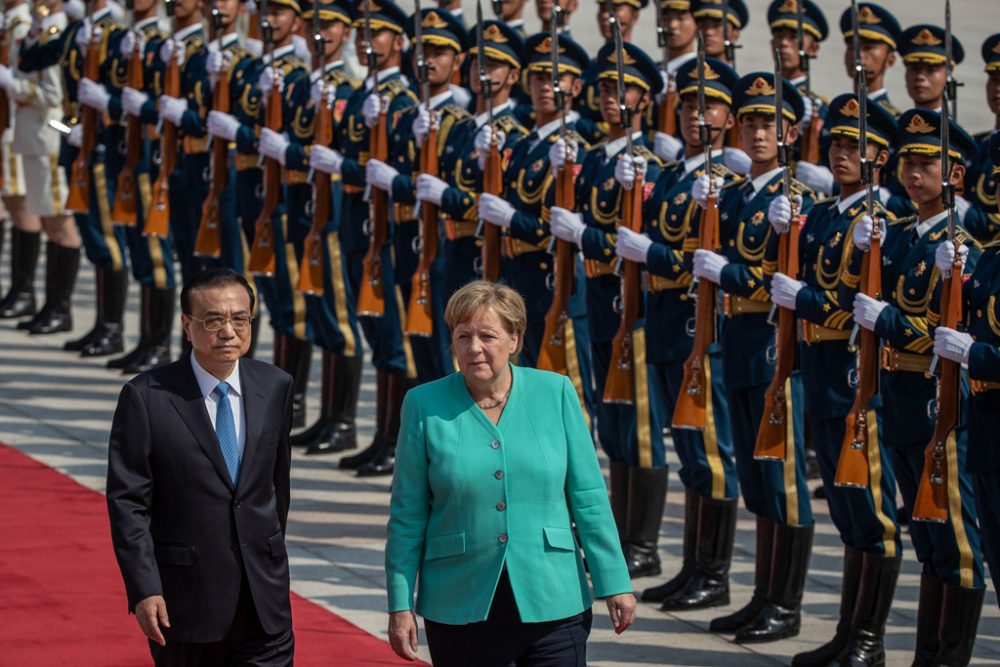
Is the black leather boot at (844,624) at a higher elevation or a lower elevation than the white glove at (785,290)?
lower

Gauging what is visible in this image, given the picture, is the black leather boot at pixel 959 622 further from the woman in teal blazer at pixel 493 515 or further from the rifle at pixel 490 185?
the rifle at pixel 490 185

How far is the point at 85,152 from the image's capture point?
12.5 m

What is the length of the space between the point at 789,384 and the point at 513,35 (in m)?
2.83

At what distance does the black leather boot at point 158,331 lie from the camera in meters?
12.2

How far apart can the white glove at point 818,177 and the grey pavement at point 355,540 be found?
1553 millimetres

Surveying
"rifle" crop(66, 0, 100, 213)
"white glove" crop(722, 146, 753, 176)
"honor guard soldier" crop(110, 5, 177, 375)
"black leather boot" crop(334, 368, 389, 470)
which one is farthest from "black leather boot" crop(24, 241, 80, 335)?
"white glove" crop(722, 146, 753, 176)

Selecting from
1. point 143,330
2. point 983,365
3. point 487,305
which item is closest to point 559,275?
point 983,365

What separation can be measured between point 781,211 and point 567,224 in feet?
4.76

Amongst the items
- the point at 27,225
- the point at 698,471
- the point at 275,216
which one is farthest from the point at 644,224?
the point at 27,225

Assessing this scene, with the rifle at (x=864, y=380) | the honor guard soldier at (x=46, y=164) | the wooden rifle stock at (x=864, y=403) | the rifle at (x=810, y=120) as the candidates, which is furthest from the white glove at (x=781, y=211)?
the honor guard soldier at (x=46, y=164)

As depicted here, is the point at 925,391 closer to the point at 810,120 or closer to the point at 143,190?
the point at 810,120

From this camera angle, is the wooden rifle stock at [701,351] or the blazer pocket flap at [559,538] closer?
the blazer pocket flap at [559,538]

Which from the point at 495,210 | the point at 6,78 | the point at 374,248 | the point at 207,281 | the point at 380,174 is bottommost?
the point at 207,281

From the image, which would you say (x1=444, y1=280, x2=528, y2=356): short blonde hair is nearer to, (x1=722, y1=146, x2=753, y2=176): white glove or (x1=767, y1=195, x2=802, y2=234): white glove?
(x1=767, y1=195, x2=802, y2=234): white glove
